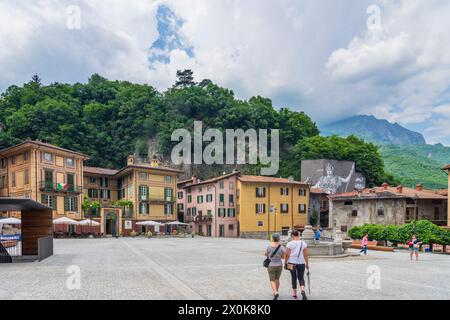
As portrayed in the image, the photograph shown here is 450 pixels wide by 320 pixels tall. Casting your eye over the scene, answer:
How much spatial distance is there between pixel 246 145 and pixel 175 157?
634 inches

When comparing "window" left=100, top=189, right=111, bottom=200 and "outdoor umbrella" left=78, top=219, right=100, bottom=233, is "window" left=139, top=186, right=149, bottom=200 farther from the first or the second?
"window" left=100, top=189, right=111, bottom=200

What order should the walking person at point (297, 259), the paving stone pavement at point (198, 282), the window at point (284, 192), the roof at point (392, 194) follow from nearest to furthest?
the walking person at point (297, 259), the paving stone pavement at point (198, 282), the roof at point (392, 194), the window at point (284, 192)

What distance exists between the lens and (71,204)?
56000mm

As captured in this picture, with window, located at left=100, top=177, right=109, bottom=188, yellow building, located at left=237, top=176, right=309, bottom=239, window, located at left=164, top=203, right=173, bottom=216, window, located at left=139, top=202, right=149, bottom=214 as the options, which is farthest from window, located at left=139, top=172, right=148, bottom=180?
yellow building, located at left=237, top=176, right=309, bottom=239

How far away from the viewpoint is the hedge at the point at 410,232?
3285cm

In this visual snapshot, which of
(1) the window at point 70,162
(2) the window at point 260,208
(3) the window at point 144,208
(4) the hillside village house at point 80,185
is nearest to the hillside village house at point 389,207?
(2) the window at point 260,208

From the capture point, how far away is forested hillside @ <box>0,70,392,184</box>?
76812 millimetres

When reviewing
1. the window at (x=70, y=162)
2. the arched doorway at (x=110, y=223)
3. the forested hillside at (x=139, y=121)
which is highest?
the forested hillside at (x=139, y=121)

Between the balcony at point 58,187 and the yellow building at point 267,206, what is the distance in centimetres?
2285

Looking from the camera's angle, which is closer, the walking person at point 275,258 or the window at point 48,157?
the walking person at point 275,258

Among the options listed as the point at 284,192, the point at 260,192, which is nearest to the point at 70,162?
the point at 260,192

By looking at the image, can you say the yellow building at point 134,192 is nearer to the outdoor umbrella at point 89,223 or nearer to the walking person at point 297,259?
the outdoor umbrella at point 89,223

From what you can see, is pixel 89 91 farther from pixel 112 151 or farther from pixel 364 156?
pixel 364 156
